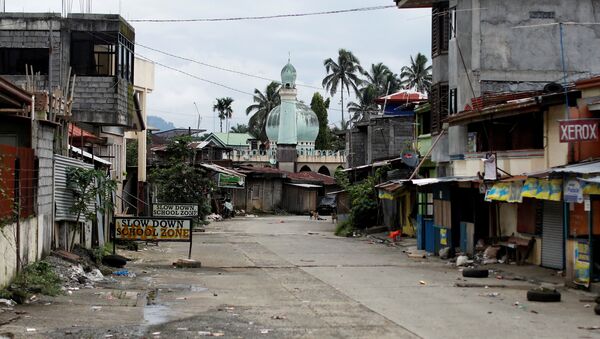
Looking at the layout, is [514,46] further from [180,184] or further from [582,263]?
[180,184]

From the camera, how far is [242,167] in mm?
72938

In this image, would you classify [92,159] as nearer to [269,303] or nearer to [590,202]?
[269,303]

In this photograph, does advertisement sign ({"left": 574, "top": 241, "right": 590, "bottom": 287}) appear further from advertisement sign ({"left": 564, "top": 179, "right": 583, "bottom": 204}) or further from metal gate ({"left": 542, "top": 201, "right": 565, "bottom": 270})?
metal gate ({"left": 542, "top": 201, "right": 565, "bottom": 270})

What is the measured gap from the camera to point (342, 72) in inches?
3740

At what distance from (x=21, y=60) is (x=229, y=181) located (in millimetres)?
31752

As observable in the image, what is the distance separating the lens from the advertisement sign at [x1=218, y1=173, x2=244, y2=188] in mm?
59750

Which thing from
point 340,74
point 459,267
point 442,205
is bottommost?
point 459,267

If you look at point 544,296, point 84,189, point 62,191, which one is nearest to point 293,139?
point 84,189

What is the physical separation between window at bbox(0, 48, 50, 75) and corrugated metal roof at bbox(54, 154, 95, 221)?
9.50 m

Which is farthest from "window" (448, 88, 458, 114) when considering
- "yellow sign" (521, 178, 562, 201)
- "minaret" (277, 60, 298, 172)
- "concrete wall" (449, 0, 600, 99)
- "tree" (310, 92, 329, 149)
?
"tree" (310, 92, 329, 149)

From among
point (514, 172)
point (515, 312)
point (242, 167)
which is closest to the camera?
point (515, 312)

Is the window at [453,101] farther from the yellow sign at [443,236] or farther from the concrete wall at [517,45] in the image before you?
the yellow sign at [443,236]

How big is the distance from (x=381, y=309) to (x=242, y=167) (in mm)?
58523

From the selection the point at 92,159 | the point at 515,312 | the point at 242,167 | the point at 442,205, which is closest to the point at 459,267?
the point at 442,205
